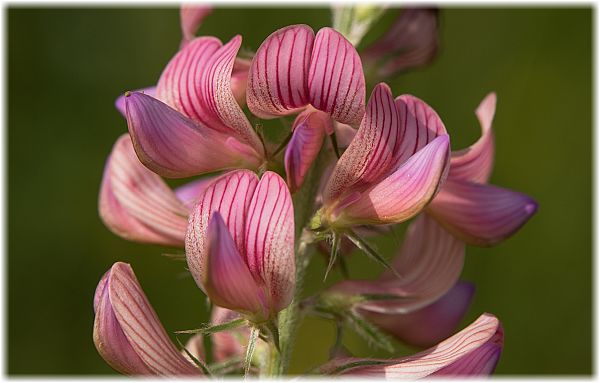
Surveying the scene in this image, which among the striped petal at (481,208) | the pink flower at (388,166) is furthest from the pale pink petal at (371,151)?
the striped petal at (481,208)

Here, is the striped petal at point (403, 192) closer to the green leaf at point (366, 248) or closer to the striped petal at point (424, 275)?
the green leaf at point (366, 248)

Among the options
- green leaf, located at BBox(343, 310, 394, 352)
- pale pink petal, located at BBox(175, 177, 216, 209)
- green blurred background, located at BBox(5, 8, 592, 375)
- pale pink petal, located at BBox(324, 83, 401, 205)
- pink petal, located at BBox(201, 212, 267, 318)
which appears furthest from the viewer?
green blurred background, located at BBox(5, 8, 592, 375)

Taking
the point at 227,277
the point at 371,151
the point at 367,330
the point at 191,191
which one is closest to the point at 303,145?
the point at 371,151

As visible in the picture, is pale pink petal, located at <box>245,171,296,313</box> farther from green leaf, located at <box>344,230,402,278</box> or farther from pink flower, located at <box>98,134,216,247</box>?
pink flower, located at <box>98,134,216,247</box>

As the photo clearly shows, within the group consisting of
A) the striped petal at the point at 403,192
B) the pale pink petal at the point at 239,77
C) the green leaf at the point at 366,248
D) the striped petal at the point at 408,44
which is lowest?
the green leaf at the point at 366,248

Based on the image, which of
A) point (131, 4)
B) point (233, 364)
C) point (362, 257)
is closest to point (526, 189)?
point (362, 257)

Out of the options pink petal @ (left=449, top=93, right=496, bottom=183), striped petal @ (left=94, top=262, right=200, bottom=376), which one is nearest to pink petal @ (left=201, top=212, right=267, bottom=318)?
striped petal @ (left=94, top=262, right=200, bottom=376)

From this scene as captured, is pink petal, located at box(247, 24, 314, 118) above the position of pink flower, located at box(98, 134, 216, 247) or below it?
above
